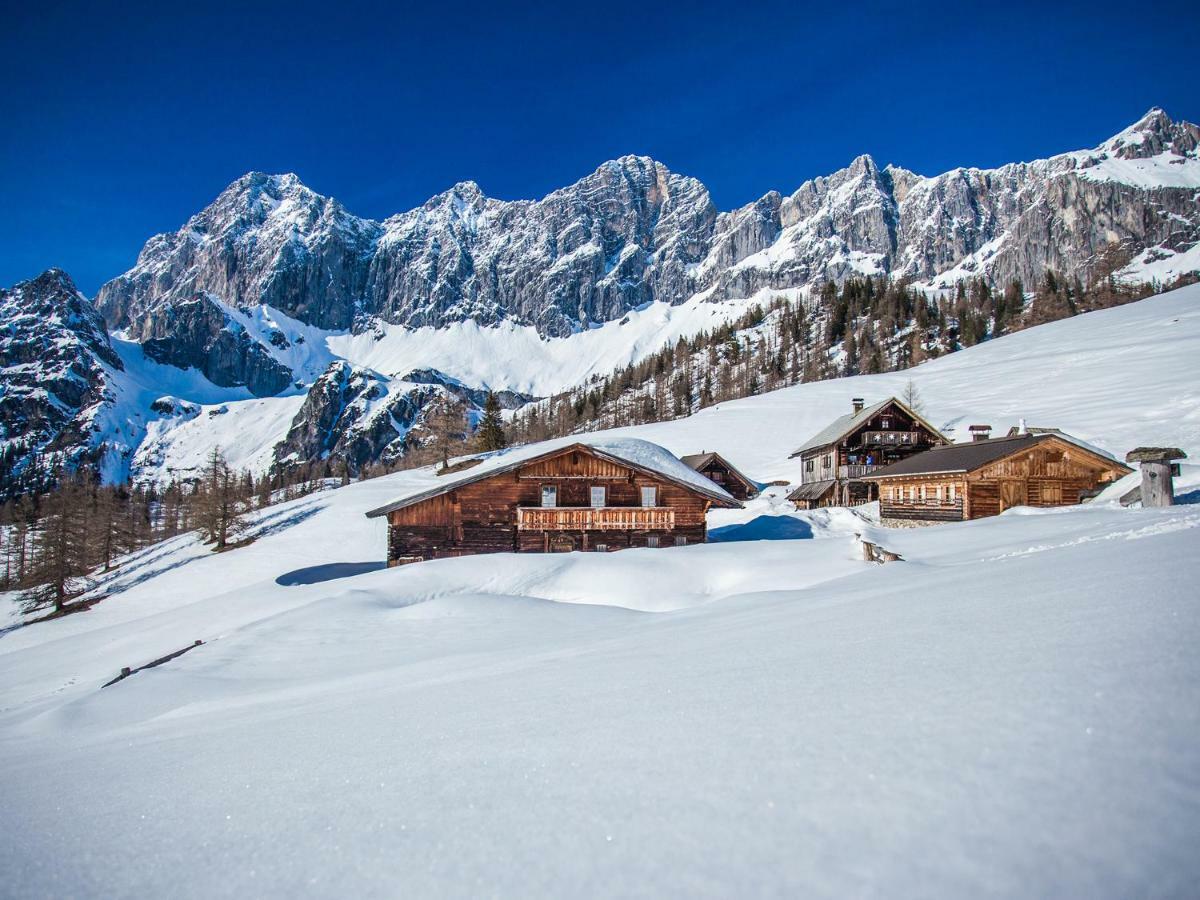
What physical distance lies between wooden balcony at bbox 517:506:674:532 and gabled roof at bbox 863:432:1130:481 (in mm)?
17732

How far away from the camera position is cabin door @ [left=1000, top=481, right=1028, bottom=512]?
108 feet

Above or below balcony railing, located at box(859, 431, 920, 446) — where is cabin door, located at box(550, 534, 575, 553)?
below

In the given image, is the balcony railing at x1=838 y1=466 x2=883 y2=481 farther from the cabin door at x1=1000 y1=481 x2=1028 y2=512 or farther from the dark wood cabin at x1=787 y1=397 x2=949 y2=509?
the cabin door at x1=1000 y1=481 x2=1028 y2=512

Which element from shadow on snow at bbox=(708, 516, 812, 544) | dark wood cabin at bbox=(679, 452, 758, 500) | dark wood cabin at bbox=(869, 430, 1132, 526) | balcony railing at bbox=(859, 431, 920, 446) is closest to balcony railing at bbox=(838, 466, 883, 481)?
balcony railing at bbox=(859, 431, 920, 446)

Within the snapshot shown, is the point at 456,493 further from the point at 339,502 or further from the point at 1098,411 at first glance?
the point at 1098,411

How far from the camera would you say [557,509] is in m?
29.3

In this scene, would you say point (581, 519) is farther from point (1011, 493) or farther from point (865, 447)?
point (865, 447)

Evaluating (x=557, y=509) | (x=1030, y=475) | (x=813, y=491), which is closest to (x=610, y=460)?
(x=557, y=509)

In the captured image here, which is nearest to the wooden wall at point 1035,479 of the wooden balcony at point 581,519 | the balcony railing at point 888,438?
the balcony railing at point 888,438

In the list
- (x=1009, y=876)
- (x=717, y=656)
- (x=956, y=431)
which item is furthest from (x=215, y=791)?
(x=956, y=431)

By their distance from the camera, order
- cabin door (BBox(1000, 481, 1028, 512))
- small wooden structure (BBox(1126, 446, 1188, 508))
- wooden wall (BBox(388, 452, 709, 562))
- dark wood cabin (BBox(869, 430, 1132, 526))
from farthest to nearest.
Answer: cabin door (BBox(1000, 481, 1028, 512)) → dark wood cabin (BBox(869, 430, 1132, 526)) → wooden wall (BBox(388, 452, 709, 562)) → small wooden structure (BBox(1126, 446, 1188, 508))

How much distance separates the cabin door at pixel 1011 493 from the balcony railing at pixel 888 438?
17.7 m

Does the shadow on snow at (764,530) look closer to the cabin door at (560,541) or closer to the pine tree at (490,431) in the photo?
the cabin door at (560,541)

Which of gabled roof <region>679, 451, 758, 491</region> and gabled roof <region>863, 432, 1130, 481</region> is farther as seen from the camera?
gabled roof <region>679, 451, 758, 491</region>
